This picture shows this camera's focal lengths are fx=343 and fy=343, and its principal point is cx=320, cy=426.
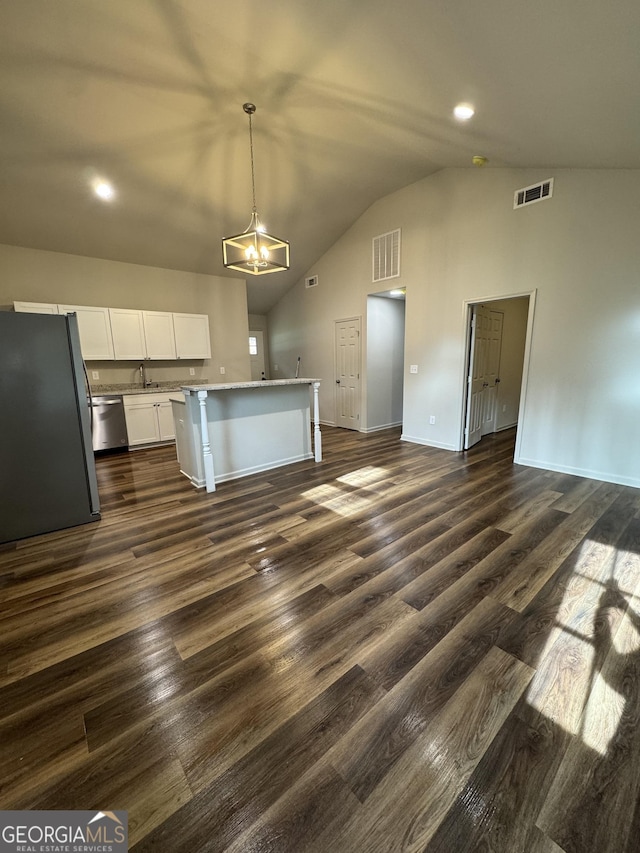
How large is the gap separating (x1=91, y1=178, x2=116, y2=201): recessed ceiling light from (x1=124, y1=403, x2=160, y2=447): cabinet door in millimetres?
2828

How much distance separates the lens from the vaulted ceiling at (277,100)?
2.17 m

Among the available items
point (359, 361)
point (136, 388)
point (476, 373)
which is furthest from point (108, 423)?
point (476, 373)

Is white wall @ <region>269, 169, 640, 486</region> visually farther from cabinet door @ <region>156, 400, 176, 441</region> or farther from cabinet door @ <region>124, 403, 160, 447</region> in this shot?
cabinet door @ <region>124, 403, 160, 447</region>

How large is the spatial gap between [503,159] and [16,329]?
502cm

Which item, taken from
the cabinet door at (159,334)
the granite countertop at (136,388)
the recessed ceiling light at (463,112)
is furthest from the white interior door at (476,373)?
the cabinet door at (159,334)

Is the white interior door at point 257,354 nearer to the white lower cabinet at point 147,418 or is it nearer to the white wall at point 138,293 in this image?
the white wall at point 138,293

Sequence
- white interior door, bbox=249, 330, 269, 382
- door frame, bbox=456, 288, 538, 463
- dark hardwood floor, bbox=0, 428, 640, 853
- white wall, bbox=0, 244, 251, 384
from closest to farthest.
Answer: dark hardwood floor, bbox=0, 428, 640, 853 < door frame, bbox=456, 288, 538, 463 < white wall, bbox=0, 244, 251, 384 < white interior door, bbox=249, 330, 269, 382

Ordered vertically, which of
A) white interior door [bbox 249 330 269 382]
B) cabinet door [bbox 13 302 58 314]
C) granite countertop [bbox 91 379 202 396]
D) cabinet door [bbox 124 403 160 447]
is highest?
cabinet door [bbox 13 302 58 314]

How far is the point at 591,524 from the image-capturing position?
287 cm

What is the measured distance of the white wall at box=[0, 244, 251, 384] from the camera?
496 centimetres

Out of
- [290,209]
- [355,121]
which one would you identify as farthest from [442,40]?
[290,209]

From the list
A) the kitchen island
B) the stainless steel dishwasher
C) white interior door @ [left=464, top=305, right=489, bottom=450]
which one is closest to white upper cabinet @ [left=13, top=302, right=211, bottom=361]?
the stainless steel dishwasher

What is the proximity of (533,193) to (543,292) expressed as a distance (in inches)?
43.9

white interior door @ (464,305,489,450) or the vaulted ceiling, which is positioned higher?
the vaulted ceiling
